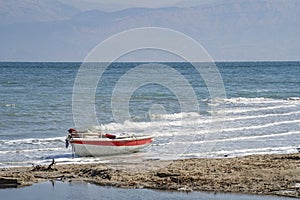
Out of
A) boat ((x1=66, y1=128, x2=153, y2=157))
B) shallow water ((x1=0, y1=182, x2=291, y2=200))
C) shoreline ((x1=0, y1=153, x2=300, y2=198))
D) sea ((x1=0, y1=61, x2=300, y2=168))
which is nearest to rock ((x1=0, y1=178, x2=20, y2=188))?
shoreline ((x1=0, y1=153, x2=300, y2=198))

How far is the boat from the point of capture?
22.3 metres

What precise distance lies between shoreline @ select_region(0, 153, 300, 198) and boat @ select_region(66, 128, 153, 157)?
292 centimetres

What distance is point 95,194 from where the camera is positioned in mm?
14953

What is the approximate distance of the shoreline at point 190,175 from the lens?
15461 millimetres

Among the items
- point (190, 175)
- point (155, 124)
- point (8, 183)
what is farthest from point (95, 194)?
point (155, 124)

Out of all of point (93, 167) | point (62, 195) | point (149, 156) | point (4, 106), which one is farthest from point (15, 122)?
point (62, 195)

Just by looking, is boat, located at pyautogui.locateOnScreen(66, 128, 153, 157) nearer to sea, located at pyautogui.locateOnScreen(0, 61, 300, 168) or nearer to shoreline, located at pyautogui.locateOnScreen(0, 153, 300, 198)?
sea, located at pyautogui.locateOnScreen(0, 61, 300, 168)

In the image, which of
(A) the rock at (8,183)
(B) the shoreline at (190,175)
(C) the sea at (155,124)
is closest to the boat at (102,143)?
(C) the sea at (155,124)

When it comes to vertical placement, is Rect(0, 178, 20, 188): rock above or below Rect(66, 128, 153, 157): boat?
below

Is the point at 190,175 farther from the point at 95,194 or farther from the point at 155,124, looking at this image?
the point at 155,124

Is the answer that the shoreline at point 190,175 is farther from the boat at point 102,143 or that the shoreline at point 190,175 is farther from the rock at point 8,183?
the boat at point 102,143

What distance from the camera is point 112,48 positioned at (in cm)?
2469

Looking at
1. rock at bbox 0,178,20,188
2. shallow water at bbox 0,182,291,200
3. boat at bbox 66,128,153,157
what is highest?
boat at bbox 66,128,153,157

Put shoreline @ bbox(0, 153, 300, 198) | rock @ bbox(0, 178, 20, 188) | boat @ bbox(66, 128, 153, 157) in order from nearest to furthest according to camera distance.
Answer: shoreline @ bbox(0, 153, 300, 198) < rock @ bbox(0, 178, 20, 188) < boat @ bbox(66, 128, 153, 157)
